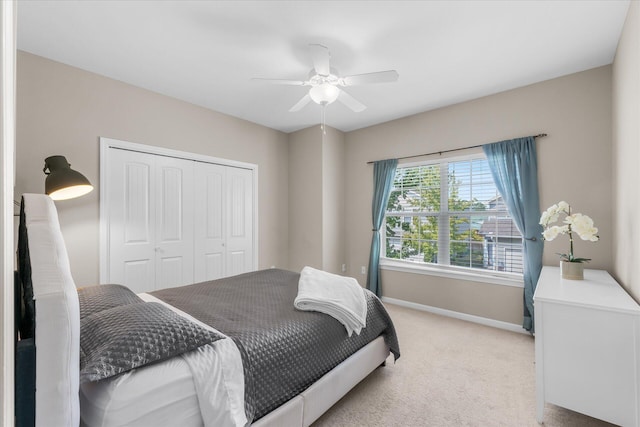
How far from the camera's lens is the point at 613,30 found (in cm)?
213

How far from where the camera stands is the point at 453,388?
210cm

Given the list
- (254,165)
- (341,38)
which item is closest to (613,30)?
(341,38)

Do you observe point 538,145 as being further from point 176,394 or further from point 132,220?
point 132,220

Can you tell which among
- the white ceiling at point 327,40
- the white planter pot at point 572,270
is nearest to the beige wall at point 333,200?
the white ceiling at point 327,40

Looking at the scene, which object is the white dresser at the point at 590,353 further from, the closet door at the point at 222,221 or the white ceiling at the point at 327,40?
the closet door at the point at 222,221

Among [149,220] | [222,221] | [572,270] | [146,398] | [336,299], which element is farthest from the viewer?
[222,221]

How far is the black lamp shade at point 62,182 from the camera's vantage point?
2.07m

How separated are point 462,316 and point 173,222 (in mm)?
3630

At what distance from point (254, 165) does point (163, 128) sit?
4.16ft

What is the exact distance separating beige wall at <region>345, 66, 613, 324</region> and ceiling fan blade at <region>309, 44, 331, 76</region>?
200 cm

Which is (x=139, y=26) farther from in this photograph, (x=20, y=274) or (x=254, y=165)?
(x=254, y=165)

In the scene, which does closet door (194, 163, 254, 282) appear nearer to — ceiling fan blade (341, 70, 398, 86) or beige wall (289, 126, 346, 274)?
beige wall (289, 126, 346, 274)

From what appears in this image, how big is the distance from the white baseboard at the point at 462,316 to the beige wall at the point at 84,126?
3176 mm

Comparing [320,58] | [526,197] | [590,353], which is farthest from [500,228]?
[320,58]
